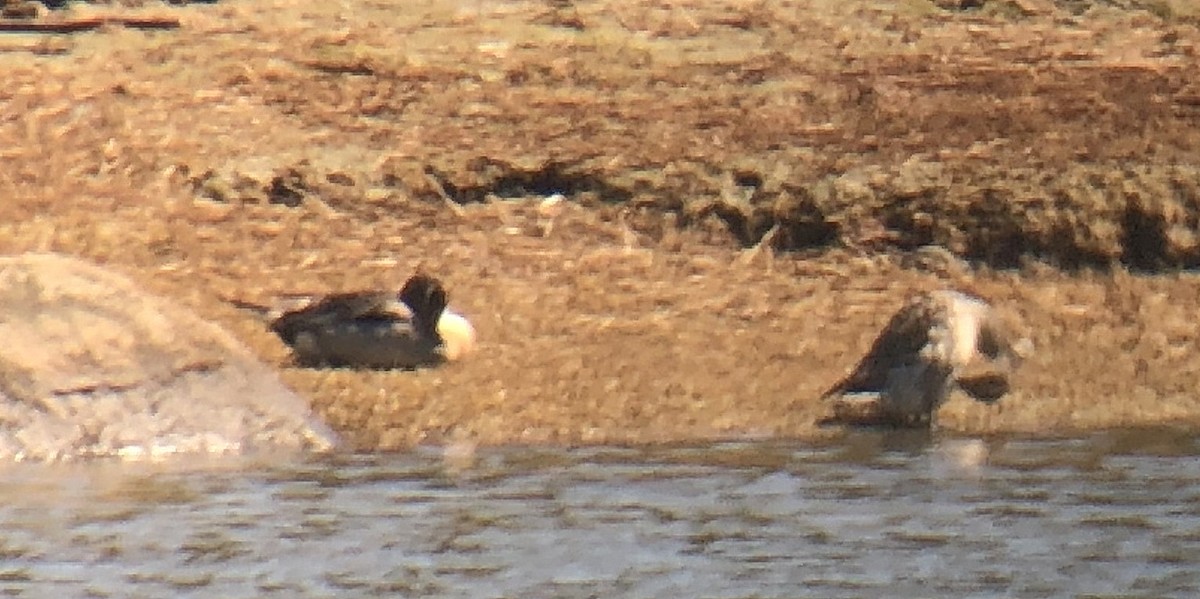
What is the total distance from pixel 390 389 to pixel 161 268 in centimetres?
160

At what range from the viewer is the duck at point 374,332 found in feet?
35.3

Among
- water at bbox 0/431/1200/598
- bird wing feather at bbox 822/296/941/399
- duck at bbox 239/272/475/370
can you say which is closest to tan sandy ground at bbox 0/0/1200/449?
duck at bbox 239/272/475/370

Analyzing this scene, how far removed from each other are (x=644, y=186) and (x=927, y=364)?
2.69 meters

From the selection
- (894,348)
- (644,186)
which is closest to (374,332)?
(894,348)

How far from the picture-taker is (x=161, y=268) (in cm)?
1171

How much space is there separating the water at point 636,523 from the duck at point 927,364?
25 centimetres

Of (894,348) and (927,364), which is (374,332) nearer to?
(894,348)

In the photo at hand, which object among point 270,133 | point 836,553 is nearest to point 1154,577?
point 836,553

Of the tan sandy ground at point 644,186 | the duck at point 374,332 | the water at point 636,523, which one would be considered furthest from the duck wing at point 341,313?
the water at point 636,523

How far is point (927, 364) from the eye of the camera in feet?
→ 34.6

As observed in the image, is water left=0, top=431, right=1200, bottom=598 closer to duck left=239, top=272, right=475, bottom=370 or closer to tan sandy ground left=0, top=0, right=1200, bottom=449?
tan sandy ground left=0, top=0, right=1200, bottom=449

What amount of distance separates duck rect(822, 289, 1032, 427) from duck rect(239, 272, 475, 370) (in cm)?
161

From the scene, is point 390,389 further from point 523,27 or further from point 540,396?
point 523,27

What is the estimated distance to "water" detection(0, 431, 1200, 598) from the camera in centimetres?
766
